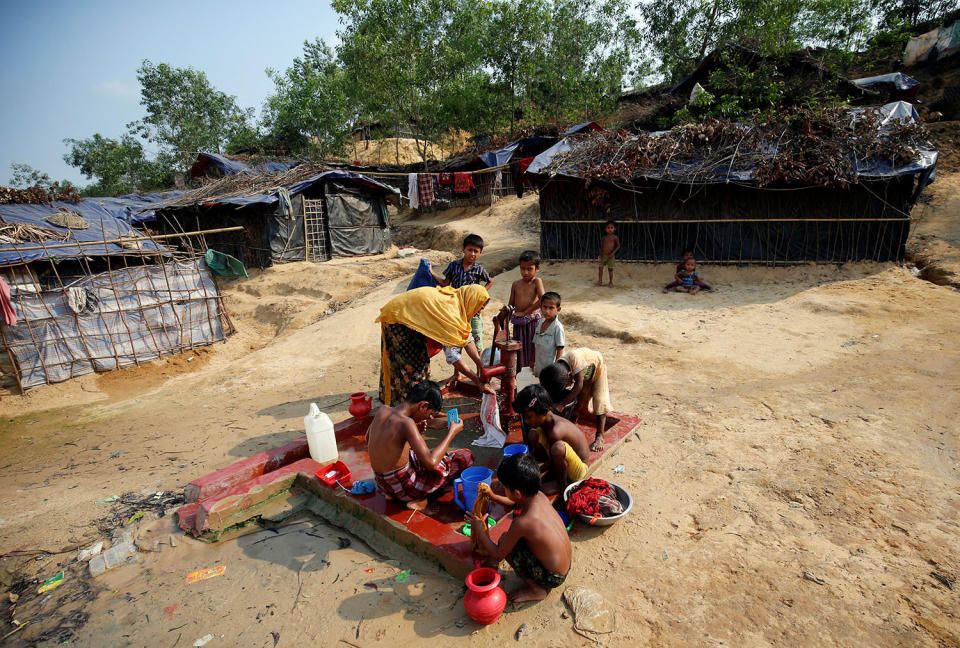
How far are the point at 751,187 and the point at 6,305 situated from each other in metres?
12.7

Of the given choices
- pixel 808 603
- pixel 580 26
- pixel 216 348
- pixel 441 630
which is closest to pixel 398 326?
pixel 441 630

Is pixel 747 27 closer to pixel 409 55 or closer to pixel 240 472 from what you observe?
pixel 409 55

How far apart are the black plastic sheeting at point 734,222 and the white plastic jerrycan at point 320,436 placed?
8310 millimetres

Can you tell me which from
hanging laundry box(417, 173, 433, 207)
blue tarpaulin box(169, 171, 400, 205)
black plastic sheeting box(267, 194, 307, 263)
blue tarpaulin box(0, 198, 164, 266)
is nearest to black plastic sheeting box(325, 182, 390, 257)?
blue tarpaulin box(169, 171, 400, 205)

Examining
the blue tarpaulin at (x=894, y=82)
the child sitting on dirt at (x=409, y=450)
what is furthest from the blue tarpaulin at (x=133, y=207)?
the blue tarpaulin at (x=894, y=82)

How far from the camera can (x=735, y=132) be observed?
32.1ft

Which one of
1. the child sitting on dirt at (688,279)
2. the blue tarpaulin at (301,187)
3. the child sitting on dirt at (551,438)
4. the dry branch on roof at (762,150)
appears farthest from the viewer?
the blue tarpaulin at (301,187)

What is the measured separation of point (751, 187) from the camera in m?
9.29

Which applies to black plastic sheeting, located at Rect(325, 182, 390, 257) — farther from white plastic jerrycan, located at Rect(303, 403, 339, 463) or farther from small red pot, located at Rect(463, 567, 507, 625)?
small red pot, located at Rect(463, 567, 507, 625)

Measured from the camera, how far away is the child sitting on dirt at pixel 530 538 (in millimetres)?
2557

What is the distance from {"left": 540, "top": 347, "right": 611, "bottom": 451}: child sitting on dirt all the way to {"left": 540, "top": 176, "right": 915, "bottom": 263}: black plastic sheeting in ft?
Result: 23.2

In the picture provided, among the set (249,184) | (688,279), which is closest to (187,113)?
(249,184)

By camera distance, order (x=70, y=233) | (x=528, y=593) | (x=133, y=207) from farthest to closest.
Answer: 1. (x=133, y=207)
2. (x=70, y=233)
3. (x=528, y=593)

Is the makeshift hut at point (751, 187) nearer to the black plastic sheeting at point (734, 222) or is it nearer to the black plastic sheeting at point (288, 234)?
the black plastic sheeting at point (734, 222)
